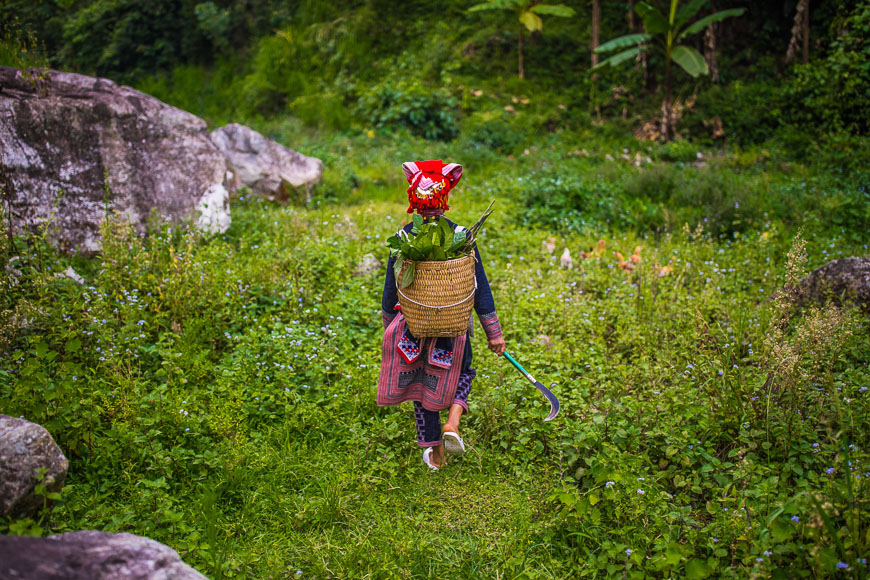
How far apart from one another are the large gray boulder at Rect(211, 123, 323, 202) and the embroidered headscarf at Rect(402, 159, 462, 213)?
543 centimetres

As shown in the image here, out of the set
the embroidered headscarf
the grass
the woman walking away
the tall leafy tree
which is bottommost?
the grass

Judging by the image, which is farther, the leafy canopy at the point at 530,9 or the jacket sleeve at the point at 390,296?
the leafy canopy at the point at 530,9

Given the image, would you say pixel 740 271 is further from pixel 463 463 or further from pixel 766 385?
pixel 463 463

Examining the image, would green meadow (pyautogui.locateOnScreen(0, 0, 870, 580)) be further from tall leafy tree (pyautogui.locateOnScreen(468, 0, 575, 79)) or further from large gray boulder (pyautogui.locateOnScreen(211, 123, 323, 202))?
tall leafy tree (pyautogui.locateOnScreen(468, 0, 575, 79))

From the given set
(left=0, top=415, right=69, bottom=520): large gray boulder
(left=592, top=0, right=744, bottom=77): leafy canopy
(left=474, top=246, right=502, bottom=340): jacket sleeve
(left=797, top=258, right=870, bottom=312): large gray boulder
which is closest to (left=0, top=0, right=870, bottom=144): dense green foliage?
(left=592, top=0, right=744, bottom=77): leafy canopy

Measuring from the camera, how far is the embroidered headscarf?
361 cm

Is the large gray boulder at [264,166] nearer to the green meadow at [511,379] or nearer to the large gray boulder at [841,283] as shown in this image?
the green meadow at [511,379]

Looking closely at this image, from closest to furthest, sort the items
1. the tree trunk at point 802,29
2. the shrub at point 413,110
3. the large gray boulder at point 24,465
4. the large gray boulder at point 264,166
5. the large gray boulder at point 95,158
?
1. the large gray boulder at point 24,465
2. the large gray boulder at point 95,158
3. the large gray boulder at point 264,166
4. the tree trunk at point 802,29
5. the shrub at point 413,110

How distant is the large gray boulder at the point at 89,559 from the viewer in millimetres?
1868

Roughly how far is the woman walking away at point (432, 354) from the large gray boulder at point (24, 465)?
5.83 feet

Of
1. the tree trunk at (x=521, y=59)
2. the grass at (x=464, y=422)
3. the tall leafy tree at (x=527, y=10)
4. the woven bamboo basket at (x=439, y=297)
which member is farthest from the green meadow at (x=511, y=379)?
the tall leafy tree at (x=527, y=10)

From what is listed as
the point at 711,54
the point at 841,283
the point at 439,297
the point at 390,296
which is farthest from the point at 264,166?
the point at 711,54

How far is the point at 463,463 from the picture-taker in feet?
13.0

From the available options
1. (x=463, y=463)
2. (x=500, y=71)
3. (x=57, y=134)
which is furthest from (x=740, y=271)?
(x=500, y=71)
